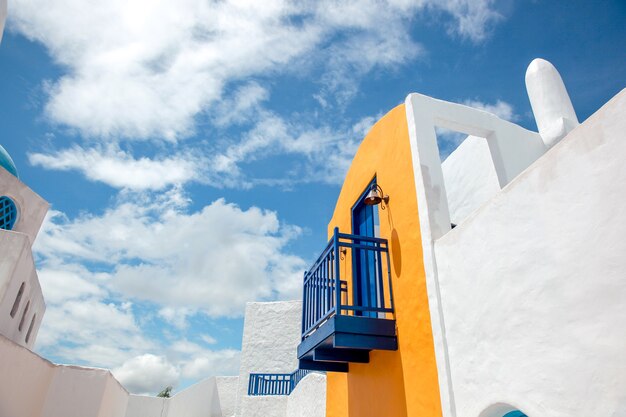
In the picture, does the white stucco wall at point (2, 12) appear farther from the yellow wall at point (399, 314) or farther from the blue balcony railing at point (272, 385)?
the blue balcony railing at point (272, 385)

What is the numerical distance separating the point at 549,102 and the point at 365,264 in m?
4.32

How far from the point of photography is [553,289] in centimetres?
280

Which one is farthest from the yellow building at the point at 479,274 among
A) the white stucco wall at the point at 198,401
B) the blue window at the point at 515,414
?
the white stucco wall at the point at 198,401

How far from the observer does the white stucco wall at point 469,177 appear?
6.80m

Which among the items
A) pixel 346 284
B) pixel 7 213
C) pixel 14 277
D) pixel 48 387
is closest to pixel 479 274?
pixel 346 284

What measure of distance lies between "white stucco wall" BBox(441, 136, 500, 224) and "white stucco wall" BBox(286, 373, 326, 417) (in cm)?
426

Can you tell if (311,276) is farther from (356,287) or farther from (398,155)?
(398,155)

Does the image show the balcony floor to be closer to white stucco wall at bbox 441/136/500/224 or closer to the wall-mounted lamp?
the wall-mounted lamp

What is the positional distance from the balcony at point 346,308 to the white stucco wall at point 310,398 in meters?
2.05

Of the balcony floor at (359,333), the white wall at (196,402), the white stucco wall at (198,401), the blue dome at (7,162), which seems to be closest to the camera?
the balcony floor at (359,333)

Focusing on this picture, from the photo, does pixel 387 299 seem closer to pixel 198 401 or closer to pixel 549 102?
pixel 549 102

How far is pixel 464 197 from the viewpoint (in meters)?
7.33

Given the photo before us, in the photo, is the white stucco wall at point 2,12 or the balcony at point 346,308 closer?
the balcony at point 346,308

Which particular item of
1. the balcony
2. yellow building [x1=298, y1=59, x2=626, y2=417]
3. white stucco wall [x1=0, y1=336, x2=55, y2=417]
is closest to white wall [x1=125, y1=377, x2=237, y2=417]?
white stucco wall [x1=0, y1=336, x2=55, y2=417]
